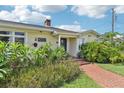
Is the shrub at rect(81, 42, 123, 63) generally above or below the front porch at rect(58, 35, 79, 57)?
below

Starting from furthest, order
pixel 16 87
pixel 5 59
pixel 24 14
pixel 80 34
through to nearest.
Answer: pixel 24 14, pixel 80 34, pixel 5 59, pixel 16 87

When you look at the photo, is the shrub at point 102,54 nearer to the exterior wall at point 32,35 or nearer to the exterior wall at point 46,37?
the exterior wall at point 46,37

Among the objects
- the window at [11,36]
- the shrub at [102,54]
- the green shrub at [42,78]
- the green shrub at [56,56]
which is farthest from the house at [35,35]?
the green shrub at [42,78]

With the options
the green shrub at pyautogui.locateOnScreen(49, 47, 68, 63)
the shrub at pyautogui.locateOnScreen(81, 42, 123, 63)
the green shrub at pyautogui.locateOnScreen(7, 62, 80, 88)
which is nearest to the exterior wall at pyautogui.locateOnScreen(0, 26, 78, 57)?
the shrub at pyautogui.locateOnScreen(81, 42, 123, 63)

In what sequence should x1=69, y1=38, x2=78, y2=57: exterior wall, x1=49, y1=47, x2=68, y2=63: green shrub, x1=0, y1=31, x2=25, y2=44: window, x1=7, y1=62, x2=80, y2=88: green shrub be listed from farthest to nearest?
x1=69, y1=38, x2=78, y2=57: exterior wall
x1=0, y1=31, x2=25, y2=44: window
x1=49, y1=47, x2=68, y2=63: green shrub
x1=7, y1=62, x2=80, y2=88: green shrub

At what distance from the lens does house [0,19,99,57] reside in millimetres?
15641

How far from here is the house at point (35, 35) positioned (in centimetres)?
1564

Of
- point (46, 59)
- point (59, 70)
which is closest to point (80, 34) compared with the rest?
point (46, 59)

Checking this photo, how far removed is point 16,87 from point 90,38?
705 inches

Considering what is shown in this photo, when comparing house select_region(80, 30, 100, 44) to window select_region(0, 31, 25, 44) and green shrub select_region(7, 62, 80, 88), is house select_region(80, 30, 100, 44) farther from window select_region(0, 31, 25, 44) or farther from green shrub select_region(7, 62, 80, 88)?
green shrub select_region(7, 62, 80, 88)

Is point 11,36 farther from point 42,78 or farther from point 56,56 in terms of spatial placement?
point 42,78

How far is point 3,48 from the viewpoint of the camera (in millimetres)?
9391

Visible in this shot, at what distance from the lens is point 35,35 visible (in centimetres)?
1805
